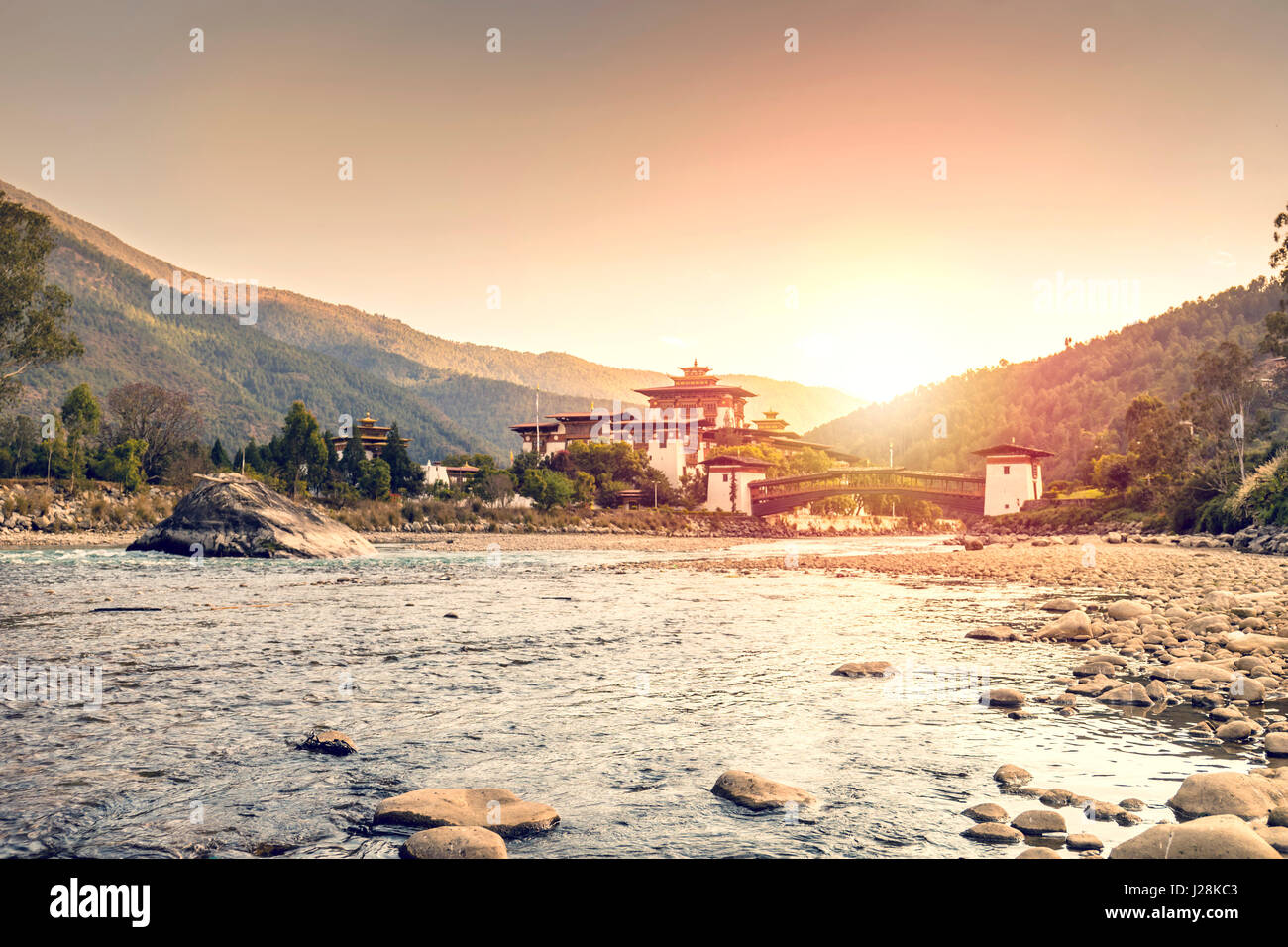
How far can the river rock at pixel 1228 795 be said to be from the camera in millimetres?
4617

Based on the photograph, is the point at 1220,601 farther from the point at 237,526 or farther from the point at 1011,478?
the point at 1011,478

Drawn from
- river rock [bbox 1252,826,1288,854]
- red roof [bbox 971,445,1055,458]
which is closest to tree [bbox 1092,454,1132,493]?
red roof [bbox 971,445,1055,458]

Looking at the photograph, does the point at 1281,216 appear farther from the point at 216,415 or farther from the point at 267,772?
the point at 216,415

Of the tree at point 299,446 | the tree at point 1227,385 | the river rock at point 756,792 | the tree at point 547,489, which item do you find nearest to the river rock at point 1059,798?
the river rock at point 756,792

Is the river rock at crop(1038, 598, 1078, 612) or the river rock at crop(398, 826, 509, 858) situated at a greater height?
the river rock at crop(398, 826, 509, 858)


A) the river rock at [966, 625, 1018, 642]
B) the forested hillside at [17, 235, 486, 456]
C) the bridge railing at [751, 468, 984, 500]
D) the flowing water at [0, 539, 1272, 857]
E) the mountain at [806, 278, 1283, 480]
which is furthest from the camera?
the forested hillside at [17, 235, 486, 456]

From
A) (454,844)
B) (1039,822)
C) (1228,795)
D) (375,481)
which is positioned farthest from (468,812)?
(375,481)

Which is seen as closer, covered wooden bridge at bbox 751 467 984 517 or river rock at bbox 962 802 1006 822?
river rock at bbox 962 802 1006 822

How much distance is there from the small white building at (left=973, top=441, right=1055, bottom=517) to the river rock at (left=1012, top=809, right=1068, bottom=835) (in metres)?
66.4

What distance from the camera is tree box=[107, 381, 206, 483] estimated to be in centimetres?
5740

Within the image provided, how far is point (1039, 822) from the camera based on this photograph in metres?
4.55

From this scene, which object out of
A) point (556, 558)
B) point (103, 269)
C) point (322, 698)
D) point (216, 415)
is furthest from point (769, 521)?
point (103, 269)

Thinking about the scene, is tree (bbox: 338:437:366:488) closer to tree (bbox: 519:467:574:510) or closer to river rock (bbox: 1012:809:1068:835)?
tree (bbox: 519:467:574:510)

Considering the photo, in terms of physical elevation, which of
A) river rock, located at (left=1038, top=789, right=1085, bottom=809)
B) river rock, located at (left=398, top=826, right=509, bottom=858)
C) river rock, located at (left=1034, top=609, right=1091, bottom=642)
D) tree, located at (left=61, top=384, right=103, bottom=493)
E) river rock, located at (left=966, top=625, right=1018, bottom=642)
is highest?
tree, located at (left=61, top=384, right=103, bottom=493)
